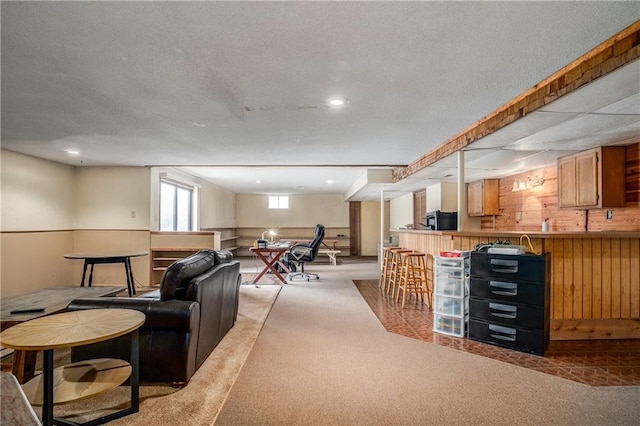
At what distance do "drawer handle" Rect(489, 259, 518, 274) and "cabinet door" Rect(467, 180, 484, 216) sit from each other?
3919 mm

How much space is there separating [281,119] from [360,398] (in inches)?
102

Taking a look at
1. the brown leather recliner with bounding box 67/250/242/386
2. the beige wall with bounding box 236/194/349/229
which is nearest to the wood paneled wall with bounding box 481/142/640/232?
the brown leather recliner with bounding box 67/250/242/386

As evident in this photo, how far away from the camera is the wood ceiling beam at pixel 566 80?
1.96 m

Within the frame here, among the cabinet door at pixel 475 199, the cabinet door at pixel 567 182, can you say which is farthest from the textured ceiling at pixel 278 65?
the cabinet door at pixel 475 199

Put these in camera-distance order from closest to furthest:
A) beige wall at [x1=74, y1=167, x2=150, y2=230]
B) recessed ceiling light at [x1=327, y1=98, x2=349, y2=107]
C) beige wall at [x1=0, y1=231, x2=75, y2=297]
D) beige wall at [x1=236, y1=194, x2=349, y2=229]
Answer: recessed ceiling light at [x1=327, y1=98, x2=349, y2=107], beige wall at [x1=0, y1=231, x2=75, y2=297], beige wall at [x1=74, y1=167, x2=150, y2=230], beige wall at [x1=236, y1=194, x2=349, y2=229]

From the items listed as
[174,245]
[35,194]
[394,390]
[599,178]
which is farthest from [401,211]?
[35,194]

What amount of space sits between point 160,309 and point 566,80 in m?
3.35

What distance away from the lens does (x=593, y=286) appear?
3359mm

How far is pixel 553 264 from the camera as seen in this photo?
3.31 m

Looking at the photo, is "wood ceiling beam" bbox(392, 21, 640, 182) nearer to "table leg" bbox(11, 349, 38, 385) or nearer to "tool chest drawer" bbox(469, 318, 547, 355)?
"tool chest drawer" bbox(469, 318, 547, 355)

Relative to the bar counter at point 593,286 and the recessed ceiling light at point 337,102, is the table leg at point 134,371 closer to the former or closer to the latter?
the recessed ceiling light at point 337,102

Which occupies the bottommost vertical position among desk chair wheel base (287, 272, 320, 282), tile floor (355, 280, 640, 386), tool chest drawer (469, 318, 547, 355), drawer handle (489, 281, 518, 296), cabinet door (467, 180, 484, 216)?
desk chair wheel base (287, 272, 320, 282)

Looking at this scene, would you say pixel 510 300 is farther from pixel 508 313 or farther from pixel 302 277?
pixel 302 277

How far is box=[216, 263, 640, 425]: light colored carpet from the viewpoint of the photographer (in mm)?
1963
